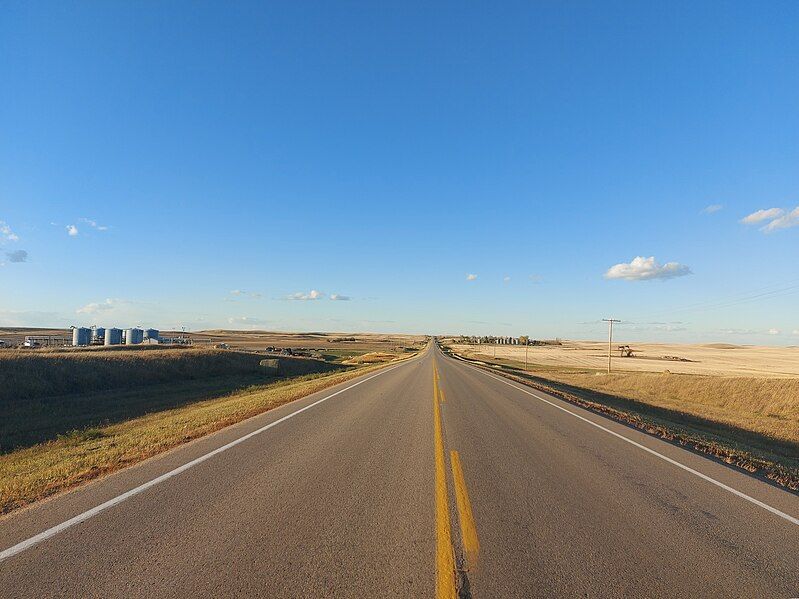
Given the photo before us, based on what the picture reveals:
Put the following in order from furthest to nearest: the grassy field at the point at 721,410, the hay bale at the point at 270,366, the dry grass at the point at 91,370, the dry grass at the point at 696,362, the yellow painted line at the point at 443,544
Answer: the dry grass at the point at 696,362 → the hay bale at the point at 270,366 → the dry grass at the point at 91,370 → the grassy field at the point at 721,410 → the yellow painted line at the point at 443,544

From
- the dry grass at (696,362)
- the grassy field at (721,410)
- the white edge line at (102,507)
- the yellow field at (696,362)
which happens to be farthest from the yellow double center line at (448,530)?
the yellow field at (696,362)

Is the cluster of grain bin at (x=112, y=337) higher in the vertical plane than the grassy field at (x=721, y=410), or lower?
higher

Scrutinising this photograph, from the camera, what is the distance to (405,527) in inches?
204

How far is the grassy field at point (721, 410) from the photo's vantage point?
12531 mm

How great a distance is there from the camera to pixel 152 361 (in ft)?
122

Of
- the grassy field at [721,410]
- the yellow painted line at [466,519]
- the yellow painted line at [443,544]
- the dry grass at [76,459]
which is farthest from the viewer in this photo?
the grassy field at [721,410]

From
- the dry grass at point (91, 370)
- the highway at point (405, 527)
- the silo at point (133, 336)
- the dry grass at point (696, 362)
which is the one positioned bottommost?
the dry grass at point (696, 362)

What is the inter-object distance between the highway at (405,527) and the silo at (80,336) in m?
68.6

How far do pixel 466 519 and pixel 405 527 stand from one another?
783 millimetres

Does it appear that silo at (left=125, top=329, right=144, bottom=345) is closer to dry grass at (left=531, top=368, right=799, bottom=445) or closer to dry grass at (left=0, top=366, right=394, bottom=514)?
A: dry grass at (left=0, top=366, right=394, bottom=514)

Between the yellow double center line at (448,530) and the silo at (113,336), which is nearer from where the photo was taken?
the yellow double center line at (448,530)

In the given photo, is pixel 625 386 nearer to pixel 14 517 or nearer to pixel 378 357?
pixel 14 517

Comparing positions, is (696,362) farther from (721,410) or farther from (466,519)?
(466,519)

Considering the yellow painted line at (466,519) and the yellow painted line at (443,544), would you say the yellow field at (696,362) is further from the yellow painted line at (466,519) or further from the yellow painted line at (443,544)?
the yellow painted line at (443,544)
